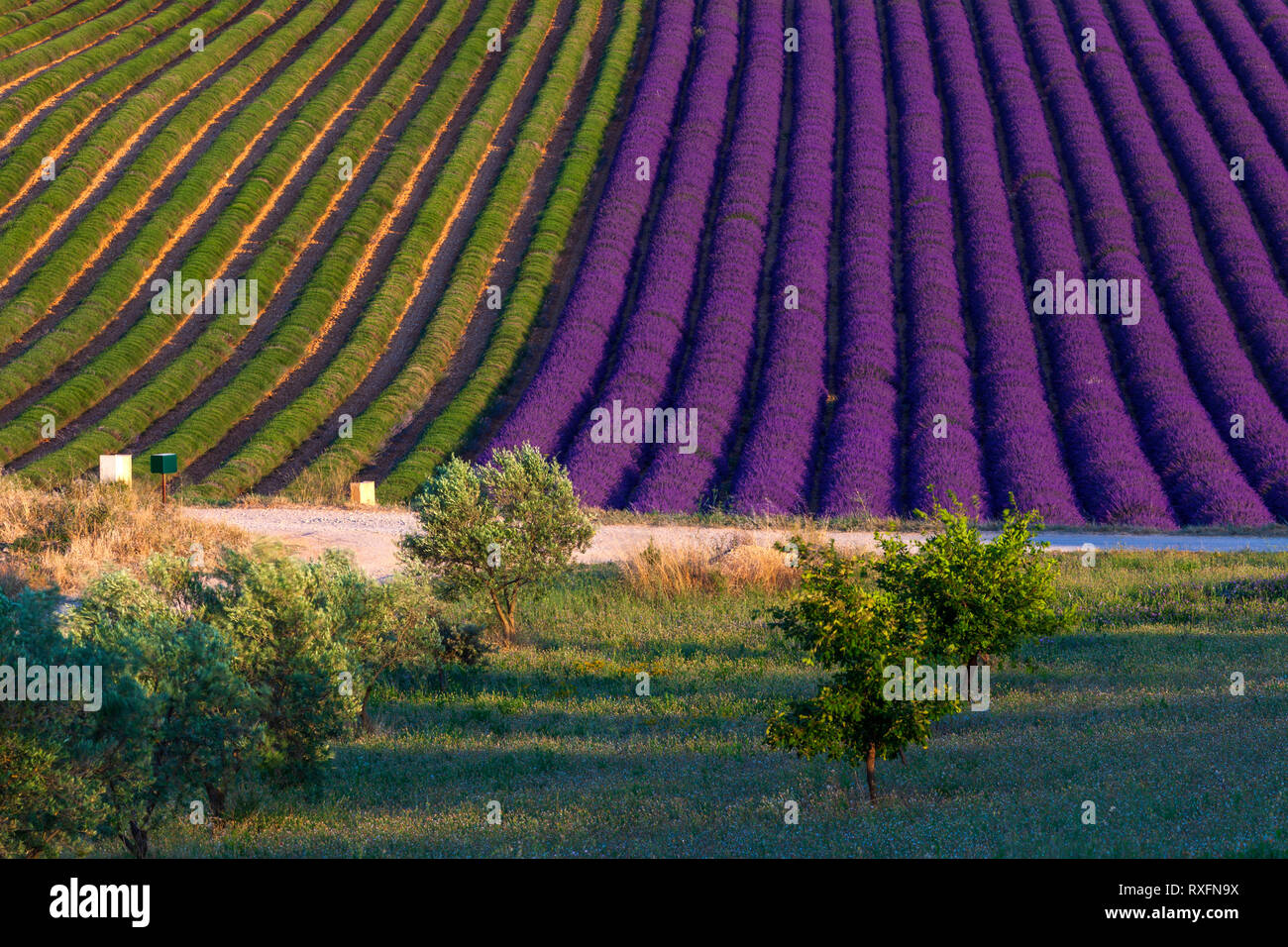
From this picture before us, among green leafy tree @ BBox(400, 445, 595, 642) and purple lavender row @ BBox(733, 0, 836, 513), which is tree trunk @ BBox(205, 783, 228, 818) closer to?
green leafy tree @ BBox(400, 445, 595, 642)

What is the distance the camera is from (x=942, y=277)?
3400cm

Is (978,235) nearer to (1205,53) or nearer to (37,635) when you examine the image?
(1205,53)

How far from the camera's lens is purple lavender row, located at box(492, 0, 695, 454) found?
29.2 meters

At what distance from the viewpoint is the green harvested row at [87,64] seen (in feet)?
140

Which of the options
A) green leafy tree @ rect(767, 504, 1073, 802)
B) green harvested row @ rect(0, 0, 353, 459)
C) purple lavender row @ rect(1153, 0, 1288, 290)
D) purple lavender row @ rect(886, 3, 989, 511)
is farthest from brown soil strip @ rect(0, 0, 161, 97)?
purple lavender row @ rect(1153, 0, 1288, 290)

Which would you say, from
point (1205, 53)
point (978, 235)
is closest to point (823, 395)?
point (978, 235)

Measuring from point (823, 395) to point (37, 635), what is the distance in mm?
23450

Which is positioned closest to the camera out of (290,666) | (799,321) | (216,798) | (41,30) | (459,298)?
(216,798)

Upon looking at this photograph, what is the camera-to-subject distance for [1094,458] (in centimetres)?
2589

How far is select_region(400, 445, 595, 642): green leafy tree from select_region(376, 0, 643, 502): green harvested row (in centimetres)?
677

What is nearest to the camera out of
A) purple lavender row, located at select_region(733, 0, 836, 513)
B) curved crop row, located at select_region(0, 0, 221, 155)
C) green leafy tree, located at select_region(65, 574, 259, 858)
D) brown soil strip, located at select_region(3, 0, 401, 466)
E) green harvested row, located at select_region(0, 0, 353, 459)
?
green leafy tree, located at select_region(65, 574, 259, 858)

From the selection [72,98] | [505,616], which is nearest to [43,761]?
[505,616]

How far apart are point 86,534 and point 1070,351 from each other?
78.4ft

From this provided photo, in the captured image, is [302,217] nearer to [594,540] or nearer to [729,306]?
[729,306]
